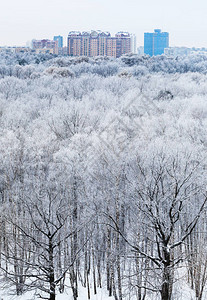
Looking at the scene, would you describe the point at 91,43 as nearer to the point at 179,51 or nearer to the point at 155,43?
the point at 155,43

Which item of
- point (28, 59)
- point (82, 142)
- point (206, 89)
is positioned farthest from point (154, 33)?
point (82, 142)

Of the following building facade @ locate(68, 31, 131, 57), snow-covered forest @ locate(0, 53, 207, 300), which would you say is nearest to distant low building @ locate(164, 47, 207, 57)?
building facade @ locate(68, 31, 131, 57)

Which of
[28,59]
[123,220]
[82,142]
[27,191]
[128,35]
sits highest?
[128,35]

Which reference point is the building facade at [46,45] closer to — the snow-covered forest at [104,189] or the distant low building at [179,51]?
the distant low building at [179,51]

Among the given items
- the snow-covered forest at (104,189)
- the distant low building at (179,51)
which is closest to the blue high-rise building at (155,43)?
the distant low building at (179,51)

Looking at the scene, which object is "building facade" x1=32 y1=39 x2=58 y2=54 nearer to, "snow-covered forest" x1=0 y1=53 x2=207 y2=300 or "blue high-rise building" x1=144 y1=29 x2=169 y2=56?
"blue high-rise building" x1=144 y1=29 x2=169 y2=56

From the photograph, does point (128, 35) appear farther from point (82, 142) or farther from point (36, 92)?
point (82, 142)
